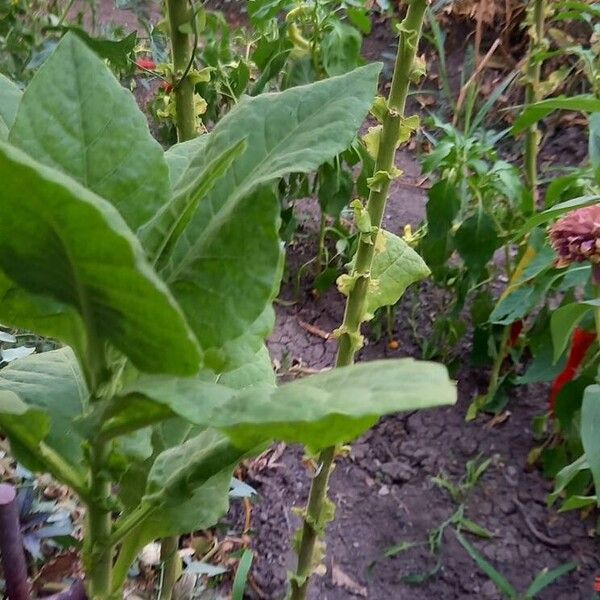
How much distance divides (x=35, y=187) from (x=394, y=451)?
1.34 m

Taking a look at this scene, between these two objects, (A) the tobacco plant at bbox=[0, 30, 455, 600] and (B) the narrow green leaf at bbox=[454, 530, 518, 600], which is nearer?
(A) the tobacco plant at bbox=[0, 30, 455, 600]

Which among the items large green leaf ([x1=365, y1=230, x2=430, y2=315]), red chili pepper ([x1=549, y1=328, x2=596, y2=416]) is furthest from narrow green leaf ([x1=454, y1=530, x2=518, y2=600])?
large green leaf ([x1=365, y1=230, x2=430, y2=315])

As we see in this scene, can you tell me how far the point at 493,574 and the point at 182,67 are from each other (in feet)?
3.16

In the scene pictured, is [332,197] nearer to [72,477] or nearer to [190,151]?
[190,151]

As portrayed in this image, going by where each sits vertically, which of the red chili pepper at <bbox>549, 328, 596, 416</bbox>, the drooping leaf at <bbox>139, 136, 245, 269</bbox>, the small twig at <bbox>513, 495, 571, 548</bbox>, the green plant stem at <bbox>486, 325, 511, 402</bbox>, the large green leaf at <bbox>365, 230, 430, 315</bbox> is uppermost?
the drooping leaf at <bbox>139, 136, 245, 269</bbox>

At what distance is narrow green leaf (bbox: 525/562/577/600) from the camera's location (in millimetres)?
1185

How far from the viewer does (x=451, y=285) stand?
164 centimetres

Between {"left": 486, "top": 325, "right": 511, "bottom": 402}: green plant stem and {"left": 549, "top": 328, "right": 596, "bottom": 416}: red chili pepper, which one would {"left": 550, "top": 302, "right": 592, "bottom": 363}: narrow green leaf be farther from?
{"left": 486, "top": 325, "right": 511, "bottom": 402}: green plant stem

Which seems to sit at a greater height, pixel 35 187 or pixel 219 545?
pixel 35 187

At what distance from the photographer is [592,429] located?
0.83 m

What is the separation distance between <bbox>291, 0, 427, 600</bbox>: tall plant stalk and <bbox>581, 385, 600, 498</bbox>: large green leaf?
0.30 metres

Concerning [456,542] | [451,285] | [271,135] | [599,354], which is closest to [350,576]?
[456,542]

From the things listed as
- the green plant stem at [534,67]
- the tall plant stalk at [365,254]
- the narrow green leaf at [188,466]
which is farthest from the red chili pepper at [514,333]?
the narrow green leaf at [188,466]

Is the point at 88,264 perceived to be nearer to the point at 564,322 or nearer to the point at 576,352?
the point at 564,322
